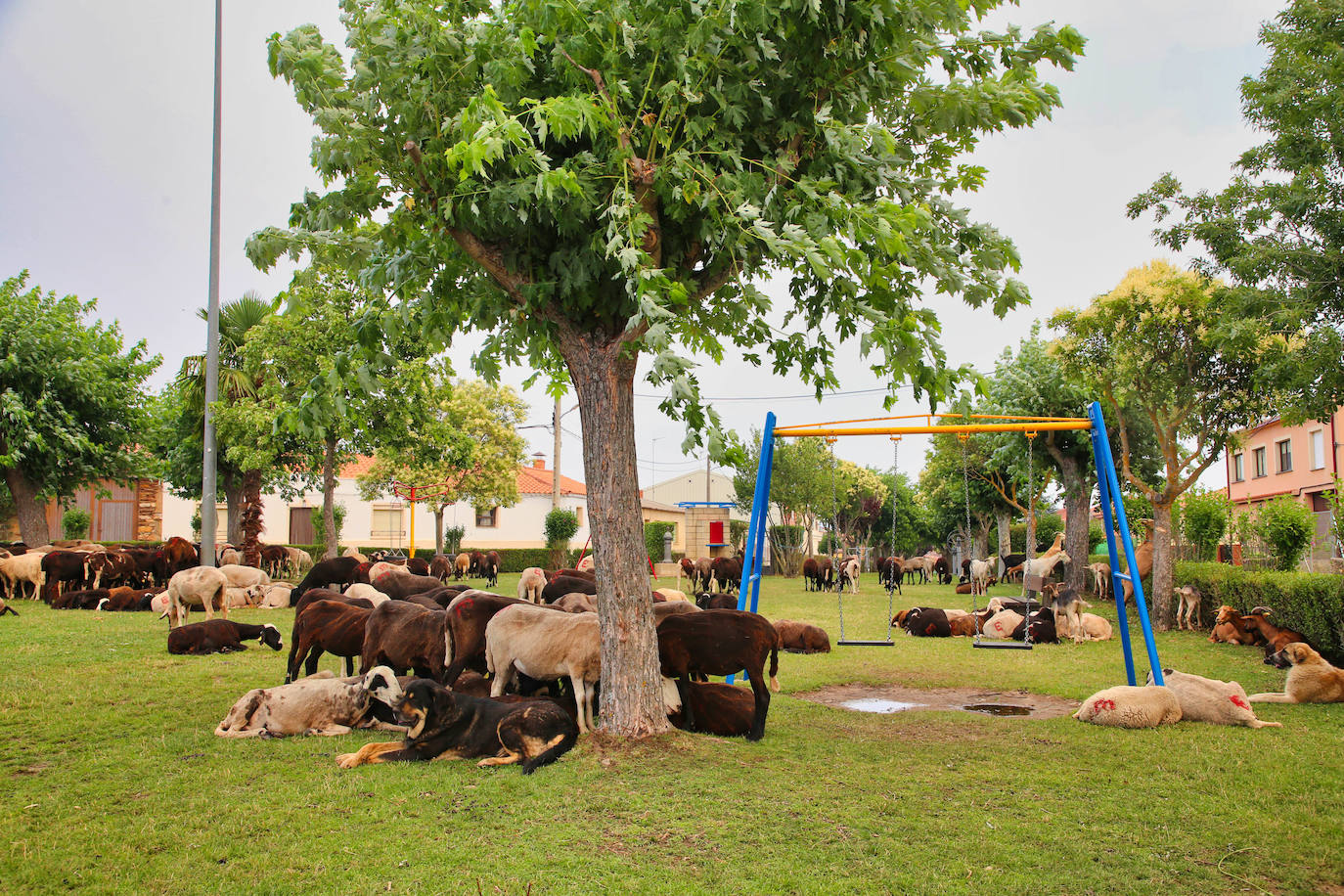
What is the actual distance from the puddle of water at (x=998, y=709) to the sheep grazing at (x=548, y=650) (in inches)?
155

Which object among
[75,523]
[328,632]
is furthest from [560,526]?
[328,632]

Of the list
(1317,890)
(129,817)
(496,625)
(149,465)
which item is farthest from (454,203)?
(149,465)

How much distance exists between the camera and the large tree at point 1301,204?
9.66 meters

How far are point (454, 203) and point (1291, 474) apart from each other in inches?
1384

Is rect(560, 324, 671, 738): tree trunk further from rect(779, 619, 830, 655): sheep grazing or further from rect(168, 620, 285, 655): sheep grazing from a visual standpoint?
rect(168, 620, 285, 655): sheep grazing

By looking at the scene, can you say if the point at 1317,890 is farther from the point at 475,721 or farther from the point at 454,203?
the point at 454,203

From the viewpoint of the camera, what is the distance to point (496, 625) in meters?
7.11

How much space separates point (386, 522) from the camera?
43.1 metres

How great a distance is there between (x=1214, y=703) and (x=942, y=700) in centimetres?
253

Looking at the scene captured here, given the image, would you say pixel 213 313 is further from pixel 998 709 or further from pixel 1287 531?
pixel 1287 531

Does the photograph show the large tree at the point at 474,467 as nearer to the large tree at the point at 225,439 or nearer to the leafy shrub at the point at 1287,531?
the large tree at the point at 225,439

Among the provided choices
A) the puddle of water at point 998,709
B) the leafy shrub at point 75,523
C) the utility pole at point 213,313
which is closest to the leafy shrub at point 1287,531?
the puddle of water at point 998,709

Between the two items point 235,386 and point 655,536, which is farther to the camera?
point 655,536

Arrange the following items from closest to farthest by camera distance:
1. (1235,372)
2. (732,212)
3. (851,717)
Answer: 1. (732,212)
2. (851,717)
3. (1235,372)
